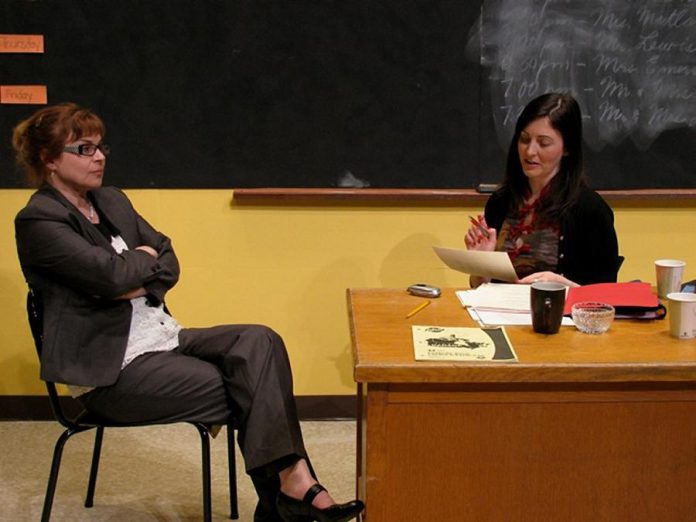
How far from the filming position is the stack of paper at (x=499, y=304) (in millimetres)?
2125

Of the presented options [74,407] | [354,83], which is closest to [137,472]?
[74,407]

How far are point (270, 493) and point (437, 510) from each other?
0.63 meters

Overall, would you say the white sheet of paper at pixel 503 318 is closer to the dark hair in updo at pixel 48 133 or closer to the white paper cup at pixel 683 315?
the white paper cup at pixel 683 315

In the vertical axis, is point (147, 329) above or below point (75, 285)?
below

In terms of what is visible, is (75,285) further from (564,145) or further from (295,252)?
(564,145)

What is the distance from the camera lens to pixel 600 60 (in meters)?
3.26

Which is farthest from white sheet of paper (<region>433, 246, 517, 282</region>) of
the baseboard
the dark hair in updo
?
the baseboard

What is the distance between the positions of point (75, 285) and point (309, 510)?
33.6 inches

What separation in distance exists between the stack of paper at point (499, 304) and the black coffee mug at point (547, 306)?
0.08 m

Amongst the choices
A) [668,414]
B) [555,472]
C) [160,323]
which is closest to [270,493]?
[160,323]

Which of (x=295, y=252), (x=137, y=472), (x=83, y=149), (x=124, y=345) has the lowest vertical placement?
(x=137, y=472)

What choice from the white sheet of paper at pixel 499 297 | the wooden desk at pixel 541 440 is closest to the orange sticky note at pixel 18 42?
the white sheet of paper at pixel 499 297

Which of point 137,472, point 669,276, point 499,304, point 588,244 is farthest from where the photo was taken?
point 137,472

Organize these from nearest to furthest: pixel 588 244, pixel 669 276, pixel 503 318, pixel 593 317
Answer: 1. pixel 593 317
2. pixel 503 318
3. pixel 669 276
4. pixel 588 244
